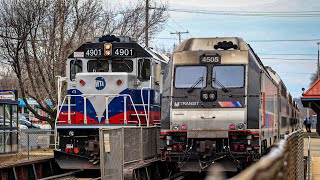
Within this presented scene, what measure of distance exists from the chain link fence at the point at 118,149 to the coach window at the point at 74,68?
127 inches

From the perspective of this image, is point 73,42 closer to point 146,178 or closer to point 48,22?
point 48,22

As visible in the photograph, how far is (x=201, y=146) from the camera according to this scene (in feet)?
45.5

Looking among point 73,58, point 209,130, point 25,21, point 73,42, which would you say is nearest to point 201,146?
point 209,130

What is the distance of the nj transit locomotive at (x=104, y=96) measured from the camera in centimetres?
1616

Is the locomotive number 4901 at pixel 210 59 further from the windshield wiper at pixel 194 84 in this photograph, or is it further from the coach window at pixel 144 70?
the coach window at pixel 144 70

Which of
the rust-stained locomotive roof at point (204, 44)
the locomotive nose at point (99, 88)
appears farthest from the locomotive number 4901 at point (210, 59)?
the locomotive nose at point (99, 88)

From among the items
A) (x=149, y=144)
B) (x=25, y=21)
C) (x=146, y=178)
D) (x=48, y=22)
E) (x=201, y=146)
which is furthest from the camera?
(x=48, y=22)

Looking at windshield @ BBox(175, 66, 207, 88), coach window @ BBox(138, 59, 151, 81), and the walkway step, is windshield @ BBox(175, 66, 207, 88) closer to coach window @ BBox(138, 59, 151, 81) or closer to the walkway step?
coach window @ BBox(138, 59, 151, 81)

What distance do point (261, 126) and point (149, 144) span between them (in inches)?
135

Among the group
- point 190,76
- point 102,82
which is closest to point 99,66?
point 102,82

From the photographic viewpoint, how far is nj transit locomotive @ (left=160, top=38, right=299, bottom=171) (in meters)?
14.0

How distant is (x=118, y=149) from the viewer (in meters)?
13.6

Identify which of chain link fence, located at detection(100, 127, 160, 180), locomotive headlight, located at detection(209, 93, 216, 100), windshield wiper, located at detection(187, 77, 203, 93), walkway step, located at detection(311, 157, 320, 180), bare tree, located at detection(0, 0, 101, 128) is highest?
bare tree, located at detection(0, 0, 101, 128)

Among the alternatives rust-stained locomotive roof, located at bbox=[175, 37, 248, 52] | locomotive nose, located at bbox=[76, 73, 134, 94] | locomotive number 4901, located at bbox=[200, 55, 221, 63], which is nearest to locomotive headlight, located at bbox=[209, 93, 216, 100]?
locomotive number 4901, located at bbox=[200, 55, 221, 63]
